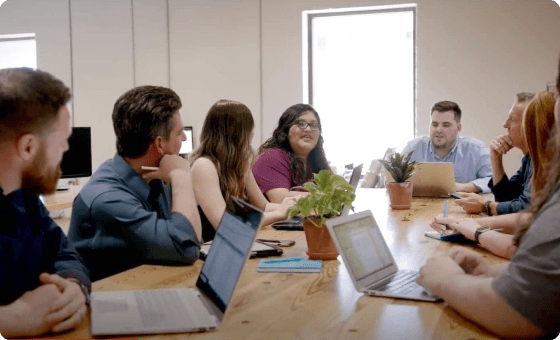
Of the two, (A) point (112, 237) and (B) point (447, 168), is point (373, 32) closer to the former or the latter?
(B) point (447, 168)

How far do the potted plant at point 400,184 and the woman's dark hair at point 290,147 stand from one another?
2.21 feet

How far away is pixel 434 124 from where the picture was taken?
15.7ft

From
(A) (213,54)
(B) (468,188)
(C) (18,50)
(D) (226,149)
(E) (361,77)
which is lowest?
(B) (468,188)

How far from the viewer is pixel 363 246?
5.24 feet

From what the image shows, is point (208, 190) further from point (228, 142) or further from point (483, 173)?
point (483, 173)

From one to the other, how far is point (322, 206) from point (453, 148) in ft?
10.5

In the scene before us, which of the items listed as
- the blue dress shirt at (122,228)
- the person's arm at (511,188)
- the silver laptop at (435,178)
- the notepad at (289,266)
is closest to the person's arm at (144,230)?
the blue dress shirt at (122,228)

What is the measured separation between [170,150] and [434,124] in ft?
10.4

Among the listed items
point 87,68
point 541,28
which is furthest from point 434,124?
point 87,68

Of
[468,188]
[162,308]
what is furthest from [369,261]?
[468,188]

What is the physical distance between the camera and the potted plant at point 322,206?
71.3 inches

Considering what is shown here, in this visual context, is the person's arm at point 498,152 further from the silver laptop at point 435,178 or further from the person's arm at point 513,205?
the person's arm at point 513,205

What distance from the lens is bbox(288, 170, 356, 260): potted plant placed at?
1.81 m

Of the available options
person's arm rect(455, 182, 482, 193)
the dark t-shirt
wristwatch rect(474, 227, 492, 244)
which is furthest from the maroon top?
the dark t-shirt
